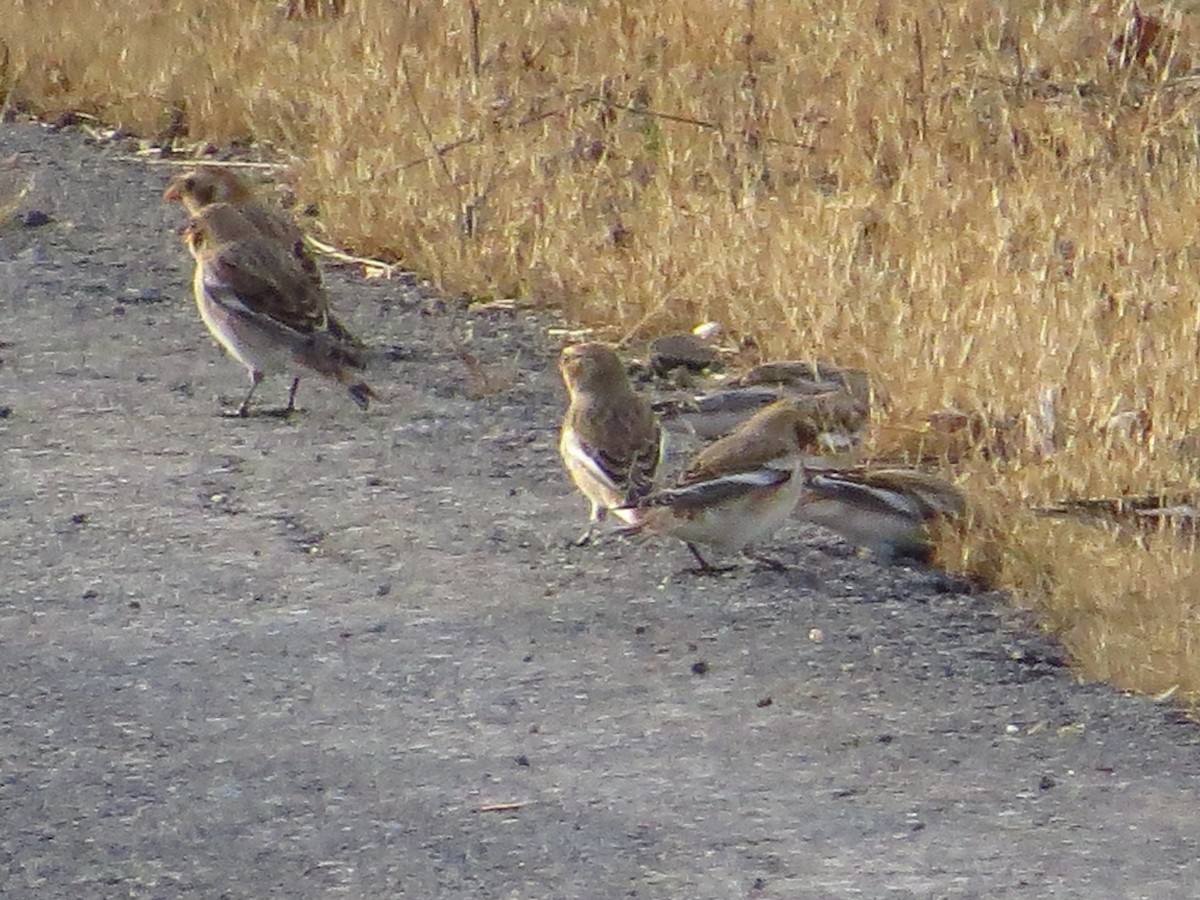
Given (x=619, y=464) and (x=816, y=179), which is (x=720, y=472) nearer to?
(x=619, y=464)

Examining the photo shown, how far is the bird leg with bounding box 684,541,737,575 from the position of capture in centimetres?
680

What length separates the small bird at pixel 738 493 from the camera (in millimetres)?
6711

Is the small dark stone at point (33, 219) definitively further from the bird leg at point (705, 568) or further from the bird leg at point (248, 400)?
the bird leg at point (705, 568)

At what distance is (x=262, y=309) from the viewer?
8.35 m

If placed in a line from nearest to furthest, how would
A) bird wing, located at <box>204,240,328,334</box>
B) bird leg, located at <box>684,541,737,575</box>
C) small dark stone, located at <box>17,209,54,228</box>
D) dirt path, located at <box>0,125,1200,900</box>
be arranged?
dirt path, located at <box>0,125,1200,900</box>, bird leg, located at <box>684,541,737,575</box>, bird wing, located at <box>204,240,328,334</box>, small dark stone, located at <box>17,209,54,228</box>

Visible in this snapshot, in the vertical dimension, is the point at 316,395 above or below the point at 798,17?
below

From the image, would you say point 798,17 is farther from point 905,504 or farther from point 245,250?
Result: point 905,504

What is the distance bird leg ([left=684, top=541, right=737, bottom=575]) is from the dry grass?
690mm

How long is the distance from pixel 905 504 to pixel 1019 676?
2.99 ft

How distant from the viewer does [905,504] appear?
6.78 meters

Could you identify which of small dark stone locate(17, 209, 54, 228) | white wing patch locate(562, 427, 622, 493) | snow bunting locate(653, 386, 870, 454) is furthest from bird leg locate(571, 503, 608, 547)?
small dark stone locate(17, 209, 54, 228)

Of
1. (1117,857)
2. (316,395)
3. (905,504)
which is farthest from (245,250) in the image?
(1117,857)

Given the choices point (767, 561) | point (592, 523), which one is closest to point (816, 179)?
point (592, 523)

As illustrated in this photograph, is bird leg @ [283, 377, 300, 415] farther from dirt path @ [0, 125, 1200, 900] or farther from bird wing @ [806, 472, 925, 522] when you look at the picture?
bird wing @ [806, 472, 925, 522]
